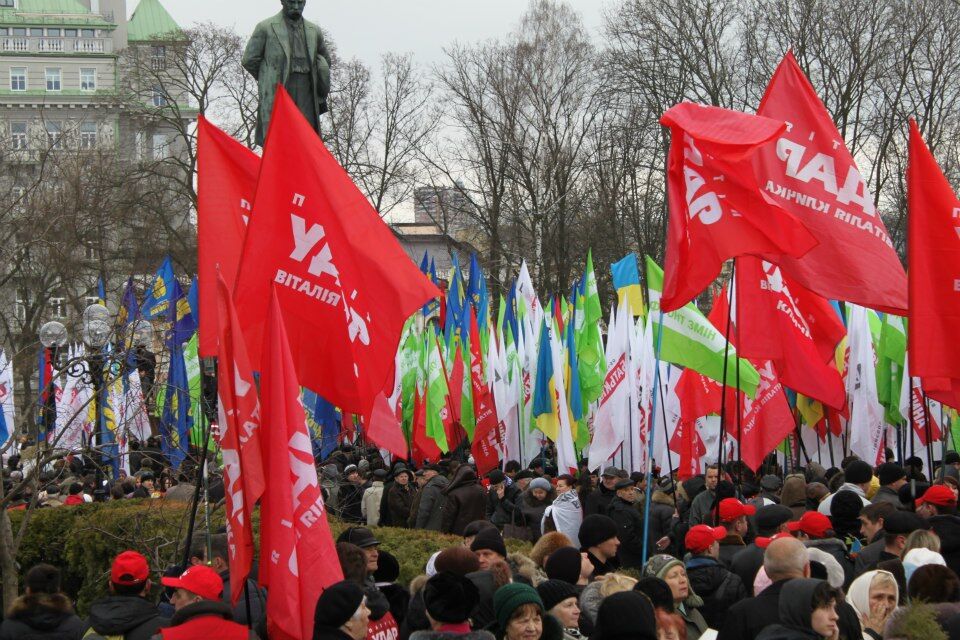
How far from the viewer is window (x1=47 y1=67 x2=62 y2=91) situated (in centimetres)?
9438

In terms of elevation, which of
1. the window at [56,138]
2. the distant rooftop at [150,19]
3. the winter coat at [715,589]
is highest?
the distant rooftop at [150,19]

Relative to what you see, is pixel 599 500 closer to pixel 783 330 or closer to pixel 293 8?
pixel 783 330

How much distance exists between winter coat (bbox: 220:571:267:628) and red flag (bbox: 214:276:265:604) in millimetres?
464

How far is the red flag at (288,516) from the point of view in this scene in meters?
7.03

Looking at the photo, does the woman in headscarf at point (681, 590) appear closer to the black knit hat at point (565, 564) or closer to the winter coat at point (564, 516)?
the black knit hat at point (565, 564)

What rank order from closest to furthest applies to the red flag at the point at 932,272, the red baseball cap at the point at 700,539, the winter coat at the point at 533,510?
the red baseball cap at the point at 700,539 → the red flag at the point at 932,272 → the winter coat at the point at 533,510

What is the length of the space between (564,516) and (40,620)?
601 centimetres

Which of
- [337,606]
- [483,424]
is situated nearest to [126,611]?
[337,606]

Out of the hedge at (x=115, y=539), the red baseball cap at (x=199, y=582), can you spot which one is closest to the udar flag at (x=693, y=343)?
the hedge at (x=115, y=539)

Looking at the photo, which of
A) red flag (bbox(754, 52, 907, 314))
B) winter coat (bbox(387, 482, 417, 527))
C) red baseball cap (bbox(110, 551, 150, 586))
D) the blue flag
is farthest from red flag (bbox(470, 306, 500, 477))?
red baseball cap (bbox(110, 551, 150, 586))

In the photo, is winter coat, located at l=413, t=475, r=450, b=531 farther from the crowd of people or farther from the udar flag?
the crowd of people

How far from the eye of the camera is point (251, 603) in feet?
26.3

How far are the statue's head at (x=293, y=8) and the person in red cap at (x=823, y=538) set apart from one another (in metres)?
6.38

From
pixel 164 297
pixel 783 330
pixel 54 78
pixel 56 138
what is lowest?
pixel 783 330
